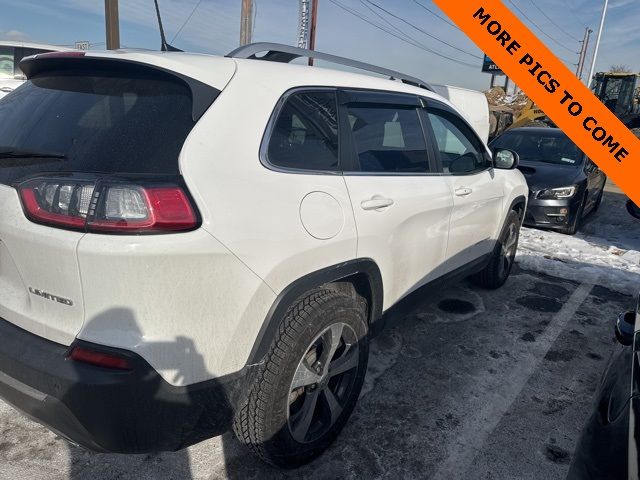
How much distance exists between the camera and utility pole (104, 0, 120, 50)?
327 inches

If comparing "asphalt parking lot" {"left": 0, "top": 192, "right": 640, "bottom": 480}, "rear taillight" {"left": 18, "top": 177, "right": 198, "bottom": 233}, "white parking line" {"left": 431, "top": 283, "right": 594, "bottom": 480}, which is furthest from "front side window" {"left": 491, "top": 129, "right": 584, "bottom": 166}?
"rear taillight" {"left": 18, "top": 177, "right": 198, "bottom": 233}

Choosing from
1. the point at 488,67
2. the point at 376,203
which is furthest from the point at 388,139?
the point at 488,67

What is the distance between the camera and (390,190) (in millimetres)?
2516

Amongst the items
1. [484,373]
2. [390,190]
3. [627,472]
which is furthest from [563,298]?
[627,472]

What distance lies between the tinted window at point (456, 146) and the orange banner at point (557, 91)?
54 cm

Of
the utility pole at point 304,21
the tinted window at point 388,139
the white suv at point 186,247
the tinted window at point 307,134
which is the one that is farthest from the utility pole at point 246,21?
the tinted window at point 307,134

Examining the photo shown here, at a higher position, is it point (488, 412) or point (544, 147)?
point (544, 147)

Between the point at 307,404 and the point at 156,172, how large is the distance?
1321 mm

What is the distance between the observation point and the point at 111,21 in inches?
328

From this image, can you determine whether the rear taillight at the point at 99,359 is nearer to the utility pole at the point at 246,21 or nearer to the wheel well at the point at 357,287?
the wheel well at the point at 357,287

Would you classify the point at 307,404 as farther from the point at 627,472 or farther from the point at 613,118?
the point at 613,118

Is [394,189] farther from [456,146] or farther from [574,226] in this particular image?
[574,226]

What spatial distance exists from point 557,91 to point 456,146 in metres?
0.91

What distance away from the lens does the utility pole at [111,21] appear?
27.3ft
